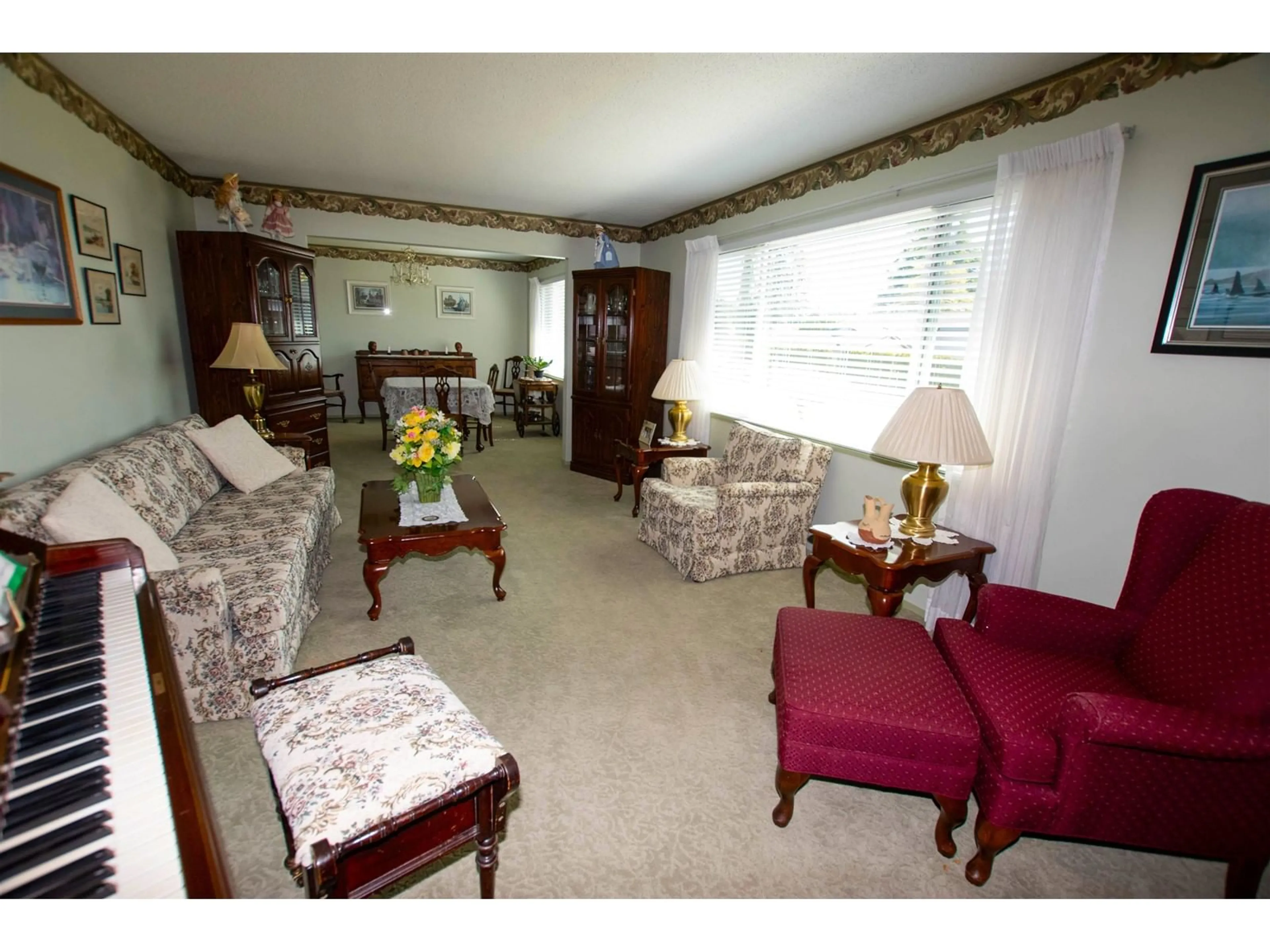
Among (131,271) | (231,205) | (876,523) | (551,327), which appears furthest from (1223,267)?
(551,327)

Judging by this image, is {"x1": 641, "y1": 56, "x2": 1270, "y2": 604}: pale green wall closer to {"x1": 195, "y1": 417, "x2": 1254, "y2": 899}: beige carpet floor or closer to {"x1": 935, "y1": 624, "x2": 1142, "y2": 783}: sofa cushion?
{"x1": 935, "y1": 624, "x2": 1142, "y2": 783}: sofa cushion

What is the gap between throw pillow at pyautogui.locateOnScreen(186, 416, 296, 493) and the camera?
3.12m

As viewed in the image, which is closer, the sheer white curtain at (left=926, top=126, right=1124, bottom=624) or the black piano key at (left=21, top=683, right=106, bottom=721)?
the black piano key at (left=21, top=683, right=106, bottom=721)

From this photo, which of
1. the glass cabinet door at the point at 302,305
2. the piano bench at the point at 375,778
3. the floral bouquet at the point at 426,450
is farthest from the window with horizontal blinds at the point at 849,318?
the glass cabinet door at the point at 302,305

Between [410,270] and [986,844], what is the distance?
27.2ft

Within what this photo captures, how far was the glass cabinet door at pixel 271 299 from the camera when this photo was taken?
4.10m

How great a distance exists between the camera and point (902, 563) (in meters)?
2.21

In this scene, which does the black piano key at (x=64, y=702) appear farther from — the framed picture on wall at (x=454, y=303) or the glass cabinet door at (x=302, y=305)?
the framed picture on wall at (x=454, y=303)

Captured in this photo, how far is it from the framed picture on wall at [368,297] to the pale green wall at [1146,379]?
25.9ft

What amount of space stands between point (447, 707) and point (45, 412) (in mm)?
2507

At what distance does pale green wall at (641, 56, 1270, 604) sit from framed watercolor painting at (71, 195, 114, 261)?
440cm

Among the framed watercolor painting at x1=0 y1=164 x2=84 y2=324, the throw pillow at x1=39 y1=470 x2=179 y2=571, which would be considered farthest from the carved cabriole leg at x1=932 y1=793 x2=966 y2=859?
the framed watercolor painting at x1=0 y1=164 x2=84 y2=324

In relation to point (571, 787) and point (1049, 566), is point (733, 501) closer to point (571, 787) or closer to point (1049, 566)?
point (1049, 566)
